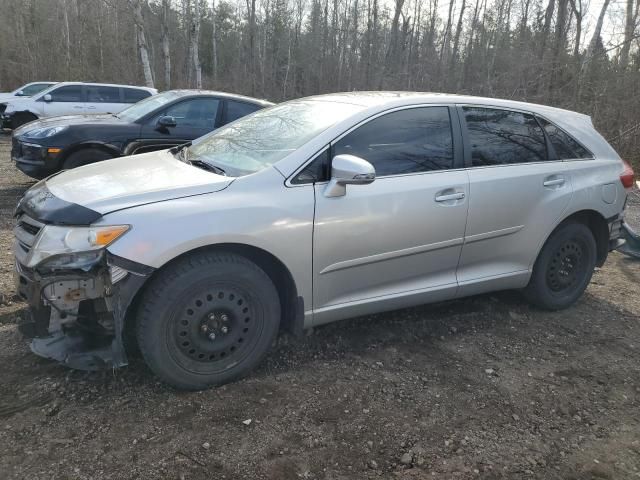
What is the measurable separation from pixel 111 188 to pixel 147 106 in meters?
5.06

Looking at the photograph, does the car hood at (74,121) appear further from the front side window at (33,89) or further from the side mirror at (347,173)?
the front side window at (33,89)

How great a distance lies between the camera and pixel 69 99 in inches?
555

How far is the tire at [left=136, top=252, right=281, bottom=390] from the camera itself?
107 inches

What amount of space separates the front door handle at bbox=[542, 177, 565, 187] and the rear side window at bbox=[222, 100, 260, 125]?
4.86 meters

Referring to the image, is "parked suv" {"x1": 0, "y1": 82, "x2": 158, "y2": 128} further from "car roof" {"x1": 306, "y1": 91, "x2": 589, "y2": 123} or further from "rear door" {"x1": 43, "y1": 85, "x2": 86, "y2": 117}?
"car roof" {"x1": 306, "y1": 91, "x2": 589, "y2": 123}

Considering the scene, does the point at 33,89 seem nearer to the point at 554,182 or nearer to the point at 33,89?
the point at 33,89

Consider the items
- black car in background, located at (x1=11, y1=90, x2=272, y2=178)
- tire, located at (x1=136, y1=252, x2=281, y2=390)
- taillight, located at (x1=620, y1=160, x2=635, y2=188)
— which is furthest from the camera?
black car in background, located at (x1=11, y1=90, x2=272, y2=178)

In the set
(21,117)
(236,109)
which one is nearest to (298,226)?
(236,109)

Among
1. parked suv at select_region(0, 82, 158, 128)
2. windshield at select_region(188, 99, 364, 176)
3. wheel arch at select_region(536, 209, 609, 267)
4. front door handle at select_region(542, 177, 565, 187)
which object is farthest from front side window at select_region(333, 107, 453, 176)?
parked suv at select_region(0, 82, 158, 128)

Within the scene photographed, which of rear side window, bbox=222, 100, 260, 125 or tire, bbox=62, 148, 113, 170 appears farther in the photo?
rear side window, bbox=222, 100, 260, 125

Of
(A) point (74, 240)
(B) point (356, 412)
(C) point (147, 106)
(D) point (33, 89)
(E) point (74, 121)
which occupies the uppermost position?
(D) point (33, 89)

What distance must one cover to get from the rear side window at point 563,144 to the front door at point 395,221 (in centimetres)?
98

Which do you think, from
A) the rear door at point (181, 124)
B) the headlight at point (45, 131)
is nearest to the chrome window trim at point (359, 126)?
the rear door at point (181, 124)

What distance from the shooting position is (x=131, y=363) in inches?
124
